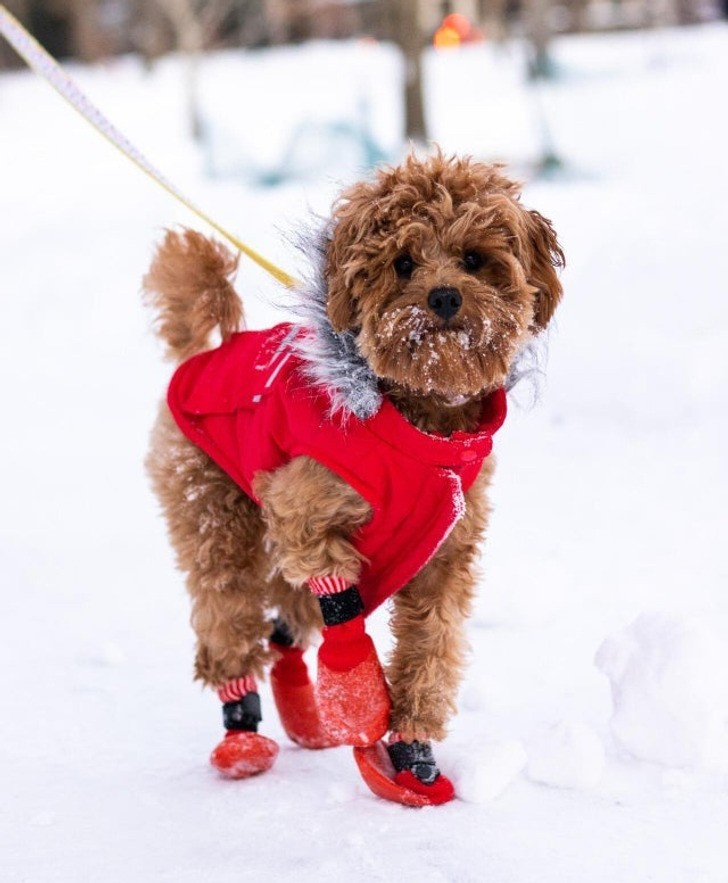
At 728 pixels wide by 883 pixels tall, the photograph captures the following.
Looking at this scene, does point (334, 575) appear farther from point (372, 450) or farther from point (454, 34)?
point (454, 34)

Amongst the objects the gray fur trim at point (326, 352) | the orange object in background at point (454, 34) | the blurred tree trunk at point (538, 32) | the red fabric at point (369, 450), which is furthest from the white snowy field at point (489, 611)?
the orange object in background at point (454, 34)

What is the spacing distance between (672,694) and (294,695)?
114 centimetres

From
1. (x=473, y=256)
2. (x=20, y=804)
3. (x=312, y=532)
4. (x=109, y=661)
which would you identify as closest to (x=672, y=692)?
(x=312, y=532)

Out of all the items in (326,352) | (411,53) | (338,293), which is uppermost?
(411,53)

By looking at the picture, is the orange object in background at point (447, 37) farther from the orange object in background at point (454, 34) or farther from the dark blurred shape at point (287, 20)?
the dark blurred shape at point (287, 20)

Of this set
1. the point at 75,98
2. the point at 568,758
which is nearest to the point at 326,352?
the point at 568,758

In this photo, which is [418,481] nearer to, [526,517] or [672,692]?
[672,692]

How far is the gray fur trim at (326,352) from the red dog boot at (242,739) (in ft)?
3.31

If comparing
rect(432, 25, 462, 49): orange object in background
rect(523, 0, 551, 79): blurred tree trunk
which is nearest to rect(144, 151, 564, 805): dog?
rect(523, 0, 551, 79): blurred tree trunk

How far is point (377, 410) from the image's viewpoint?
2.71m

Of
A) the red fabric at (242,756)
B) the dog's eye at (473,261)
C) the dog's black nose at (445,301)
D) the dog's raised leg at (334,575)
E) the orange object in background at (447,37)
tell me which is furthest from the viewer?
the orange object in background at (447,37)

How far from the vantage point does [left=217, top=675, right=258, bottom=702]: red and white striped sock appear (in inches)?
129

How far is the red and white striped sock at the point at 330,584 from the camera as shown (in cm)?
280

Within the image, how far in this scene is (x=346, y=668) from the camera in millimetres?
2828
